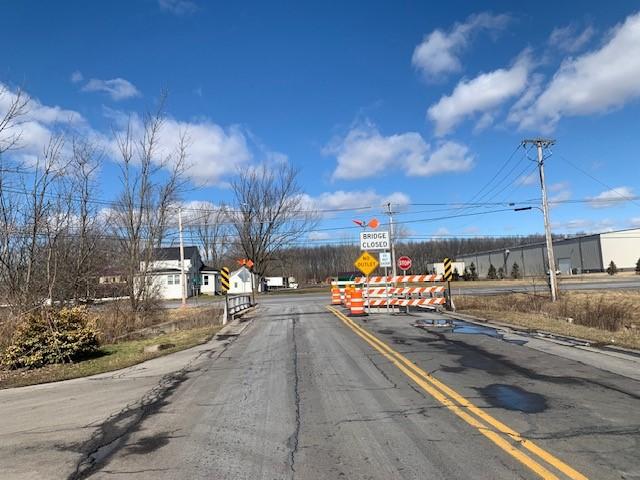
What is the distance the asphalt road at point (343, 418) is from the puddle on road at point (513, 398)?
1.0 inches

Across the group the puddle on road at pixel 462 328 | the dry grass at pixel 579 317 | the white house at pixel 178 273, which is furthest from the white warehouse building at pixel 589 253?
the puddle on road at pixel 462 328

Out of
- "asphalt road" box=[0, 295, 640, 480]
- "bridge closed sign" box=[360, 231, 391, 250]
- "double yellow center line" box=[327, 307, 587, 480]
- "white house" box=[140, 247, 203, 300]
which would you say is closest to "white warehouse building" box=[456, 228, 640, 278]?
"white house" box=[140, 247, 203, 300]

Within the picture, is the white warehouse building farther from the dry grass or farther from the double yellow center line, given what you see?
the double yellow center line

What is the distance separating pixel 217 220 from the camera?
234ft

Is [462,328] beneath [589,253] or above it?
beneath

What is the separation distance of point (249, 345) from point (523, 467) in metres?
10.6

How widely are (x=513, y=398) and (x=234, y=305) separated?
2024 centimetres

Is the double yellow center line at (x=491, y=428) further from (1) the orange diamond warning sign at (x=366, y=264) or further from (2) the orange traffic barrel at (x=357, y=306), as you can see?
(1) the orange diamond warning sign at (x=366, y=264)

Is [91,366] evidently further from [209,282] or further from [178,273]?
[209,282]

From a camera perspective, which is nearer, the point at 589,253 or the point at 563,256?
the point at 589,253

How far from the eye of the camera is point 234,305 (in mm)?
26219

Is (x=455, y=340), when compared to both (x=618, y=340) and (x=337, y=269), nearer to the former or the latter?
(x=618, y=340)

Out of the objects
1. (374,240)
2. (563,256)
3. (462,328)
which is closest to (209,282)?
(374,240)

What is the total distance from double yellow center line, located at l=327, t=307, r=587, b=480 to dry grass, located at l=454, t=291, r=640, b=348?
6.02 metres
